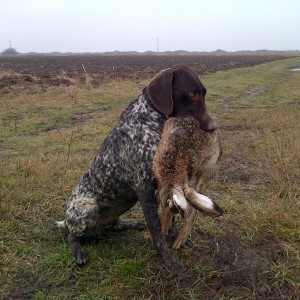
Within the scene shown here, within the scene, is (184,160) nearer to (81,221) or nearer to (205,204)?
(205,204)

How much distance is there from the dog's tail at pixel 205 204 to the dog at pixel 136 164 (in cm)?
82

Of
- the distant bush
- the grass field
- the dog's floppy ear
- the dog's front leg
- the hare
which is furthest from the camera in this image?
the distant bush

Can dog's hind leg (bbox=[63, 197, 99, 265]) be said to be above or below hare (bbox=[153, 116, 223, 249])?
below

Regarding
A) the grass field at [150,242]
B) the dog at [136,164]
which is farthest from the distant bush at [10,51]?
the dog at [136,164]

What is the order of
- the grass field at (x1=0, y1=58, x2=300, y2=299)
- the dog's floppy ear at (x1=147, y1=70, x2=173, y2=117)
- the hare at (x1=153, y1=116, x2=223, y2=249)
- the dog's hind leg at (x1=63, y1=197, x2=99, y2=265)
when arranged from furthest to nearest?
the dog's hind leg at (x1=63, y1=197, x2=99, y2=265), the dog's floppy ear at (x1=147, y1=70, x2=173, y2=117), the grass field at (x1=0, y1=58, x2=300, y2=299), the hare at (x1=153, y1=116, x2=223, y2=249)

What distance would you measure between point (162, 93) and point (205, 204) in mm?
1373

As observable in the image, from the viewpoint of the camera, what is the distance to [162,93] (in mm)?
3449

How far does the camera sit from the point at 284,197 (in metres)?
4.79

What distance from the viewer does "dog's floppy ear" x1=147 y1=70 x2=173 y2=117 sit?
11.2ft

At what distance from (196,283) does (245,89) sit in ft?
55.0

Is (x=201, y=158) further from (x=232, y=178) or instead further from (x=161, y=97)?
(x=232, y=178)

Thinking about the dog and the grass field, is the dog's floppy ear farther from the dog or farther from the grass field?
the grass field


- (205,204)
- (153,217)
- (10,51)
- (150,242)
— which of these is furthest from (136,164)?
(10,51)

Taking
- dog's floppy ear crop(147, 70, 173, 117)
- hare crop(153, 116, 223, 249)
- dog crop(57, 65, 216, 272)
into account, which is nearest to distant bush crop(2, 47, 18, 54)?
dog crop(57, 65, 216, 272)
